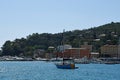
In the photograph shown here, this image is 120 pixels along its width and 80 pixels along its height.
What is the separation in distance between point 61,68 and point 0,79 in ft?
161

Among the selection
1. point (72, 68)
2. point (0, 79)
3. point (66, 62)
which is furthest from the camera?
point (66, 62)

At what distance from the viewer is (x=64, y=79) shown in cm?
7456

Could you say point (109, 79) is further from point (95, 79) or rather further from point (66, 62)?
point (66, 62)

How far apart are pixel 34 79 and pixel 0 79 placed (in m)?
5.19

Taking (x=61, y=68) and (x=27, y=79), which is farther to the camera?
(x=61, y=68)

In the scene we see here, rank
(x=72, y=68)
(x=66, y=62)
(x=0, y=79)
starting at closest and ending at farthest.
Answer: (x=0, y=79)
(x=72, y=68)
(x=66, y=62)

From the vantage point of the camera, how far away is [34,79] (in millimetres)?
73688

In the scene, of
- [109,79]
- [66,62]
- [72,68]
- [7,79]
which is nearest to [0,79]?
[7,79]

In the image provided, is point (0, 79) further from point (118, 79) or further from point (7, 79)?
point (118, 79)

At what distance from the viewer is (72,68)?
119 metres

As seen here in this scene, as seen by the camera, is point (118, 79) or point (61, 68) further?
point (61, 68)

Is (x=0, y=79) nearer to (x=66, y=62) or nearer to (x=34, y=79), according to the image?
(x=34, y=79)

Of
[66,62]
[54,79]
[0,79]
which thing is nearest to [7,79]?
[0,79]

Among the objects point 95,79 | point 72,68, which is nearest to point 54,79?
point 95,79
